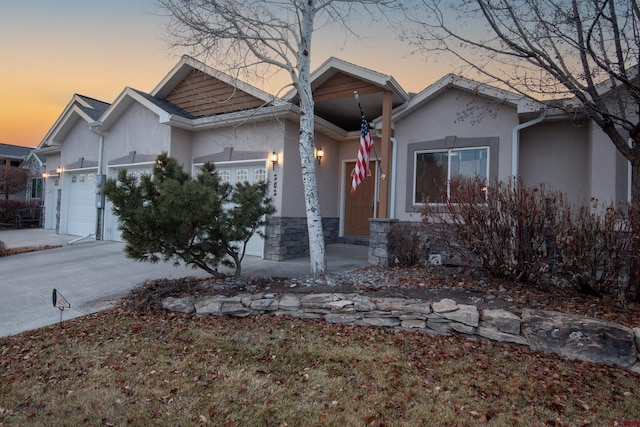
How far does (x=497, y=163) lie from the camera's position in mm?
7422

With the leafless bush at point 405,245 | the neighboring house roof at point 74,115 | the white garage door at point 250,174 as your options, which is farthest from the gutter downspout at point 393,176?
the neighboring house roof at point 74,115

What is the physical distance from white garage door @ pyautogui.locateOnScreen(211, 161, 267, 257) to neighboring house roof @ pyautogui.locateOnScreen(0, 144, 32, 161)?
24346 mm

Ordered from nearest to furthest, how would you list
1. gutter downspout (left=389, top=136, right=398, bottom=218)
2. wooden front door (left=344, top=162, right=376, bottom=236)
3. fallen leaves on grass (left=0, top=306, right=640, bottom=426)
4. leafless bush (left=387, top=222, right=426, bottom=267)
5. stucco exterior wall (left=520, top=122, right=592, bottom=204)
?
fallen leaves on grass (left=0, top=306, right=640, bottom=426) < leafless bush (left=387, top=222, right=426, bottom=267) < stucco exterior wall (left=520, top=122, right=592, bottom=204) < gutter downspout (left=389, top=136, right=398, bottom=218) < wooden front door (left=344, top=162, right=376, bottom=236)

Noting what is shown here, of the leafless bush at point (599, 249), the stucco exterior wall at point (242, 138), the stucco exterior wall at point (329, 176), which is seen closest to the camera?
the leafless bush at point (599, 249)

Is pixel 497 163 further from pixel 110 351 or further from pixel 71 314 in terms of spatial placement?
pixel 71 314

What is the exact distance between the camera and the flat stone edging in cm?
339

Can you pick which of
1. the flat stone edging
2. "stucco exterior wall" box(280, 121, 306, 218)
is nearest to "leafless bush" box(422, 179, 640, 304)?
the flat stone edging

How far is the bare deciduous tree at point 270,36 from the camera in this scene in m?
5.88

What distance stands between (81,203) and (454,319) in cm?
1386

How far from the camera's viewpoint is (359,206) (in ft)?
34.0

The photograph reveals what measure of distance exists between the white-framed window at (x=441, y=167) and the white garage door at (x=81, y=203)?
11.1 m

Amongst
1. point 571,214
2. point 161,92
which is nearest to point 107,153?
point 161,92

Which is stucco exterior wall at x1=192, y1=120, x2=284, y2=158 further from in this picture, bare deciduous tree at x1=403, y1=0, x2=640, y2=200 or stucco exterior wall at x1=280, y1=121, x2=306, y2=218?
bare deciduous tree at x1=403, y1=0, x2=640, y2=200

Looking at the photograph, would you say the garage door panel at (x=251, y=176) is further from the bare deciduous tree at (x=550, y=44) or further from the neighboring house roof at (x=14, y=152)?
the neighboring house roof at (x=14, y=152)
